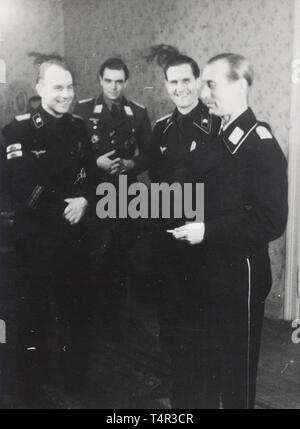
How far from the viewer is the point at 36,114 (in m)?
1.42

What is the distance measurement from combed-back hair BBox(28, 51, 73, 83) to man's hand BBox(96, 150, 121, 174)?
0.26 metres

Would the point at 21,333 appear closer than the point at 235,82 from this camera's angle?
No

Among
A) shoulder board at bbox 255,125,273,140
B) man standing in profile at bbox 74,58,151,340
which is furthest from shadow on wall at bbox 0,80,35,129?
shoulder board at bbox 255,125,273,140

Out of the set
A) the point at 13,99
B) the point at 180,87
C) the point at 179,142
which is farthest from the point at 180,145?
the point at 13,99

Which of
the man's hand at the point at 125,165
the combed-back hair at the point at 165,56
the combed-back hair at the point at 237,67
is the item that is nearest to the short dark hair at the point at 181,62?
the combed-back hair at the point at 165,56

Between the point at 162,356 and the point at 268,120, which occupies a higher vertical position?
the point at 268,120

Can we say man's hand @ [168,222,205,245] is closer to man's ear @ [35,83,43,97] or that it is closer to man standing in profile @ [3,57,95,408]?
man standing in profile @ [3,57,95,408]

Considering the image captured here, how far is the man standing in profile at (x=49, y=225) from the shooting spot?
55.4 inches

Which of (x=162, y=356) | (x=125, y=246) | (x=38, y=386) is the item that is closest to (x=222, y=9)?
(x=125, y=246)

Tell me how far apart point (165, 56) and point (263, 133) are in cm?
50

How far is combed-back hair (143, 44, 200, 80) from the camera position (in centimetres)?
145
